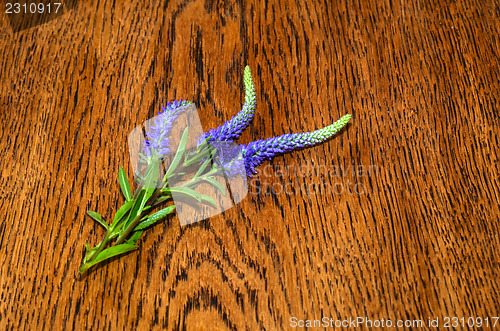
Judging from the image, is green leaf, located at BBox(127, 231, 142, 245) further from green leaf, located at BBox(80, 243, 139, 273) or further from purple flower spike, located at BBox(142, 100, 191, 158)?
purple flower spike, located at BBox(142, 100, 191, 158)

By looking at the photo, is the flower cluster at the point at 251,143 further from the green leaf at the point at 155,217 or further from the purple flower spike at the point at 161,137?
the green leaf at the point at 155,217

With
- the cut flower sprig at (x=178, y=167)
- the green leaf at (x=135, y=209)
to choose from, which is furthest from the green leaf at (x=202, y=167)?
the green leaf at (x=135, y=209)

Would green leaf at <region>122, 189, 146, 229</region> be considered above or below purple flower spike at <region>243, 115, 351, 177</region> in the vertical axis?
below

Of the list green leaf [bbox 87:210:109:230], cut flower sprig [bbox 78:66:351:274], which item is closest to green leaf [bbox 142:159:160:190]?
A: cut flower sprig [bbox 78:66:351:274]

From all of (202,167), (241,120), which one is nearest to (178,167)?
(202,167)

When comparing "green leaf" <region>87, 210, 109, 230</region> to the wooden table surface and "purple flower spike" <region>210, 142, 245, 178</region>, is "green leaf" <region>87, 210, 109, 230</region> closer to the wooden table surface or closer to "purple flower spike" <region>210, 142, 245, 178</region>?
the wooden table surface

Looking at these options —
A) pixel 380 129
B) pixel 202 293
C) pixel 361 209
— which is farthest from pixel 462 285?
pixel 202 293

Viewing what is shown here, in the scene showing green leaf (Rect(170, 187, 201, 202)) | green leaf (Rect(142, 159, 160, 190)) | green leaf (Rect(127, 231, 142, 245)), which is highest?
green leaf (Rect(142, 159, 160, 190))
